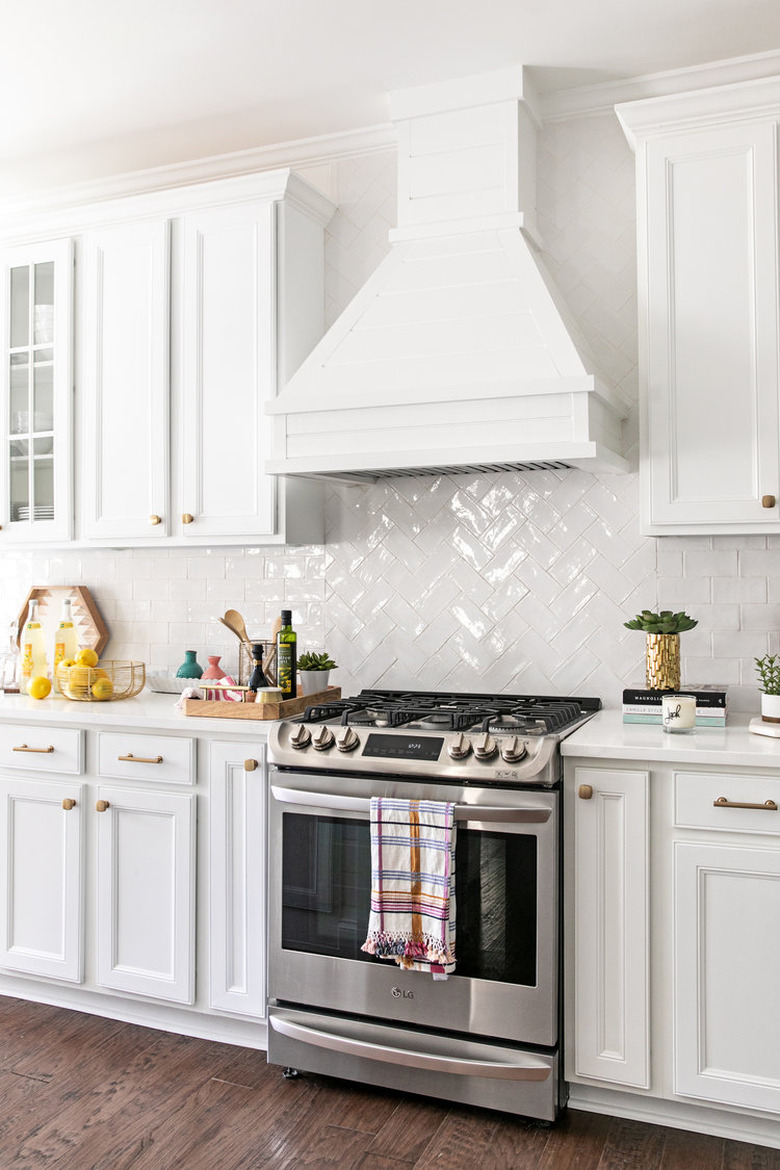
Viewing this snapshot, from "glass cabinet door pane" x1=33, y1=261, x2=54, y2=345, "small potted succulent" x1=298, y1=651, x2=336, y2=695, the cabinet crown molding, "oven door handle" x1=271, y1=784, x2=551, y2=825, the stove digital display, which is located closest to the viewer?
"oven door handle" x1=271, y1=784, x2=551, y2=825

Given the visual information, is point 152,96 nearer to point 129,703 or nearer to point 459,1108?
point 129,703

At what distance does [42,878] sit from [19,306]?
78.2 inches

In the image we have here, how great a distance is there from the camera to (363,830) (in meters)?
2.53

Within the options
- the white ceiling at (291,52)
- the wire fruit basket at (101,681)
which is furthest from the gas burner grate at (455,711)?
the white ceiling at (291,52)

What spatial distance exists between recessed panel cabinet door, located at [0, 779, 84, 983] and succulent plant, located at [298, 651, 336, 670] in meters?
0.77

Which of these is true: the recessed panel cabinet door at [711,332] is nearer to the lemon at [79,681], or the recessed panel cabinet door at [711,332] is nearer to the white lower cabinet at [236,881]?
the white lower cabinet at [236,881]

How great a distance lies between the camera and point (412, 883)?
2393mm

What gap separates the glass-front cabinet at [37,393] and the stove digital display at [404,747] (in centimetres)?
153

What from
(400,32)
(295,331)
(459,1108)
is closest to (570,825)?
(459,1108)

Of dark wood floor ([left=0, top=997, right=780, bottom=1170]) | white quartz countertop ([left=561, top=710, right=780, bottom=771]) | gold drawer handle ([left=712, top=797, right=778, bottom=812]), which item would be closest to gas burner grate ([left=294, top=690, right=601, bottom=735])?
white quartz countertop ([left=561, top=710, right=780, bottom=771])

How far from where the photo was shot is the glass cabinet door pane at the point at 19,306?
Result: 138 inches

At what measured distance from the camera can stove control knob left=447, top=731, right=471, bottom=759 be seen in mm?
2391

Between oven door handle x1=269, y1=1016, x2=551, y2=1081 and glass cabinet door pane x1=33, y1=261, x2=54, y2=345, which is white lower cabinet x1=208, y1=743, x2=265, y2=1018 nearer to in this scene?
oven door handle x1=269, y1=1016, x2=551, y2=1081

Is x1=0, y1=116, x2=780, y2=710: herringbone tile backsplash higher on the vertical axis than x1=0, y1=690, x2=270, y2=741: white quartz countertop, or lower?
higher
